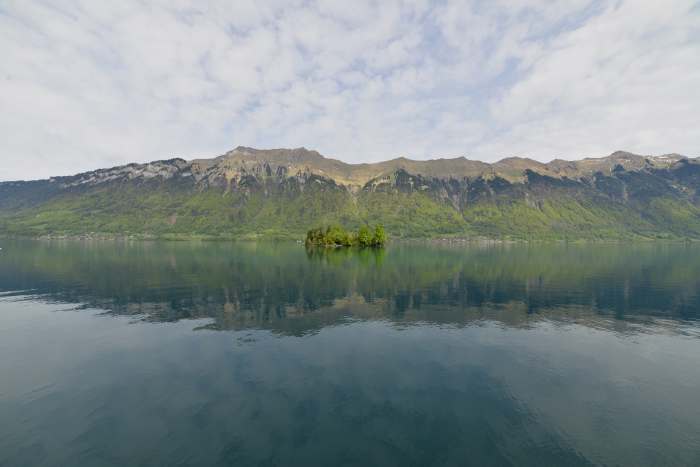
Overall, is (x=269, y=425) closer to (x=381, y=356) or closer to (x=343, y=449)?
(x=343, y=449)

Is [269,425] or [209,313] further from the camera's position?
[209,313]

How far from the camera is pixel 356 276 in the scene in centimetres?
12812

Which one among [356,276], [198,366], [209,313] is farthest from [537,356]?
[356,276]

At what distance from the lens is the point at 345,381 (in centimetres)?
4341

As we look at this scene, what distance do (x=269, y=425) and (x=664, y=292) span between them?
127 m

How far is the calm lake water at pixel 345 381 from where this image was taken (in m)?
30.2

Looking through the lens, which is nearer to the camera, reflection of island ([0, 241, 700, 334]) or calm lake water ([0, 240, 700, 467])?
calm lake water ([0, 240, 700, 467])

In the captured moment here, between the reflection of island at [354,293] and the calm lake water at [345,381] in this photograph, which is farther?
the reflection of island at [354,293]

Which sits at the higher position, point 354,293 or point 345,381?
point 345,381

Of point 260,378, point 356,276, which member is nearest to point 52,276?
point 356,276

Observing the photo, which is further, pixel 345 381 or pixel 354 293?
pixel 354 293

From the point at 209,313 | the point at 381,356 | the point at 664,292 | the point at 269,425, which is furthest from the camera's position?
the point at 664,292

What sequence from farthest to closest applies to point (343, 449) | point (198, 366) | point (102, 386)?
point (198, 366)
point (102, 386)
point (343, 449)

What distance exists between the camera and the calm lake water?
30.2m
